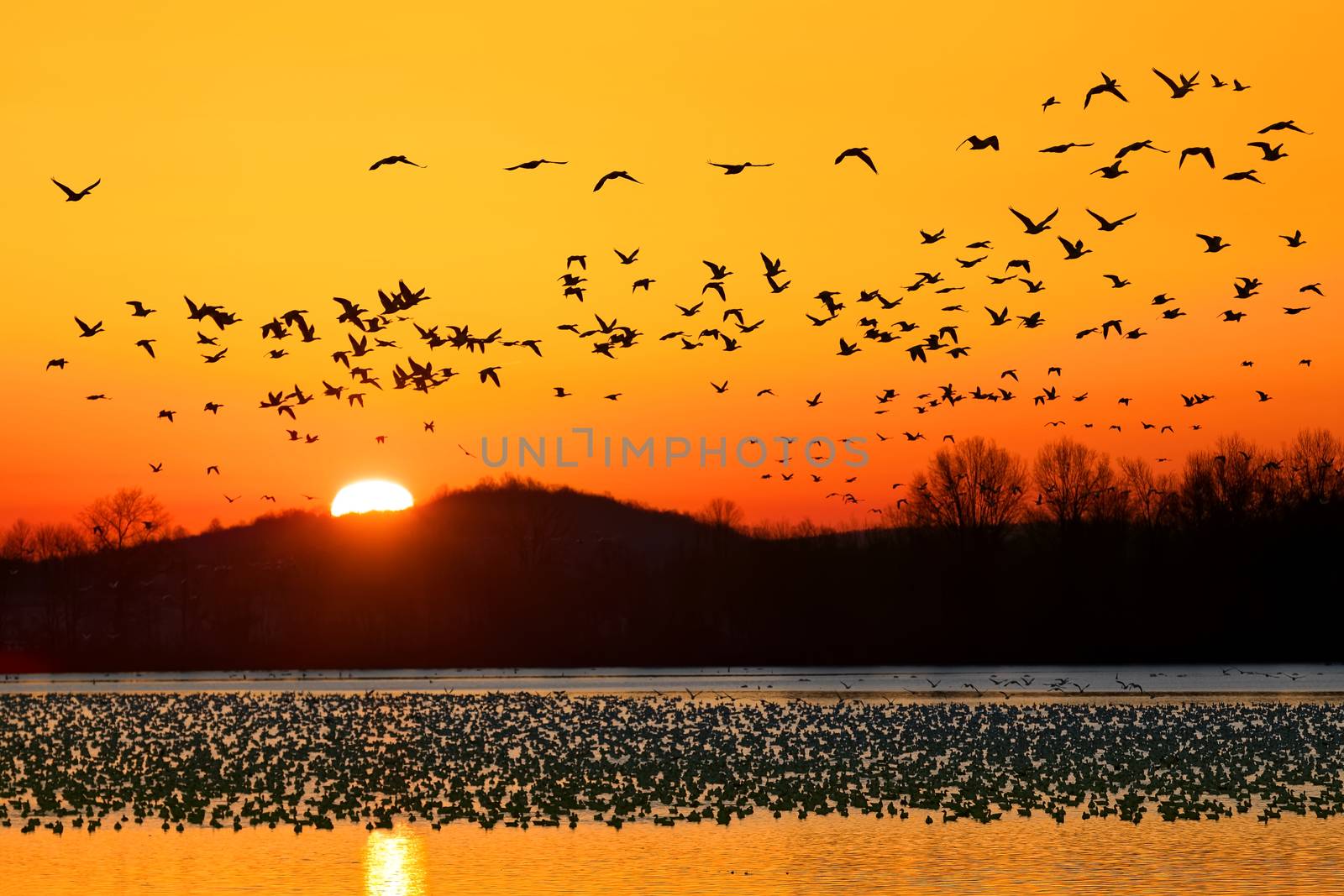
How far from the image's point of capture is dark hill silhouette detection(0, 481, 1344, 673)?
367 ft

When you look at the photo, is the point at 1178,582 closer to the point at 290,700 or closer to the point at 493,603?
the point at 493,603

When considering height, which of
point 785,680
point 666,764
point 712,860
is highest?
point 785,680

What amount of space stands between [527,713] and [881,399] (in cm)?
2024

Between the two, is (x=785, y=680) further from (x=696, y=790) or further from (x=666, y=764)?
(x=696, y=790)

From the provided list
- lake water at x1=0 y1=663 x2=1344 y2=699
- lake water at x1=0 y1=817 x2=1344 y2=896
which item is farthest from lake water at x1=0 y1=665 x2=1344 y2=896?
lake water at x1=0 y1=663 x2=1344 y2=699

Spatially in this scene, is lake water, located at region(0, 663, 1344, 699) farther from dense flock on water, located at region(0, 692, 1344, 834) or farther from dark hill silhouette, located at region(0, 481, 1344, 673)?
dense flock on water, located at region(0, 692, 1344, 834)

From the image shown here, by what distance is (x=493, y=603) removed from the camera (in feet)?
447

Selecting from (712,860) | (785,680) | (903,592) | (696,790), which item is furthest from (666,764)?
(903,592)

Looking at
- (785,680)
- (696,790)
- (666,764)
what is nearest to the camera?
(696,790)

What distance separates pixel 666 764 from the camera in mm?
38375

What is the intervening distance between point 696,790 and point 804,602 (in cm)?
9339

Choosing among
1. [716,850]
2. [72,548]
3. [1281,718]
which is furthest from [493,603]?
[716,850]

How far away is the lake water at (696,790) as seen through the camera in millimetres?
23656

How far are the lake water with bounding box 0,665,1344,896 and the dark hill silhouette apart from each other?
47.1 m
